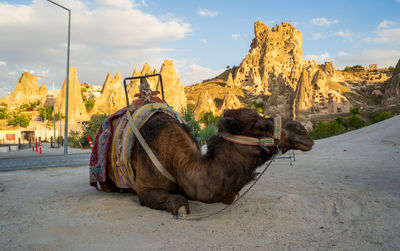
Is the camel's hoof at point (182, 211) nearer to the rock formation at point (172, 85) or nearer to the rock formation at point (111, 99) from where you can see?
the rock formation at point (172, 85)

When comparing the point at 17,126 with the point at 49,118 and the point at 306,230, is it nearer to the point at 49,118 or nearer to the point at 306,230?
the point at 49,118

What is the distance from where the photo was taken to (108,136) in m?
4.81

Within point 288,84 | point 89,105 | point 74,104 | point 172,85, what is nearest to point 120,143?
point 172,85

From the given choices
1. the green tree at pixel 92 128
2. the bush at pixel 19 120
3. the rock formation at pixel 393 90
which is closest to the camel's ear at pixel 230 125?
the green tree at pixel 92 128

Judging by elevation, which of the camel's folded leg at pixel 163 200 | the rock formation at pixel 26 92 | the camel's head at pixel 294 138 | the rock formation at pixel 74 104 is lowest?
the camel's folded leg at pixel 163 200

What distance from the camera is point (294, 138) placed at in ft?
Answer: 9.73

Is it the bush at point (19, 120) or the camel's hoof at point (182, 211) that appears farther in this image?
the bush at point (19, 120)

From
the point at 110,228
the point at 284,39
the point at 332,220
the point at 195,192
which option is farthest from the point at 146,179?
the point at 284,39

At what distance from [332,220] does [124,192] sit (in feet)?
11.0

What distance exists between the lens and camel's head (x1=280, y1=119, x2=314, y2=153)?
2.93m

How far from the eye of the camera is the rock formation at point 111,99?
81325mm

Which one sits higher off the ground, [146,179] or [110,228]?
[146,179]

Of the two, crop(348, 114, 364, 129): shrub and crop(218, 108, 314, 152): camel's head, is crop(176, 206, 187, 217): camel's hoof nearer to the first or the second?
crop(218, 108, 314, 152): camel's head

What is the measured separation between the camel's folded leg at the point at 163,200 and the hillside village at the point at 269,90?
47898mm
